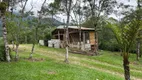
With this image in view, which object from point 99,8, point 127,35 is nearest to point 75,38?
point 99,8

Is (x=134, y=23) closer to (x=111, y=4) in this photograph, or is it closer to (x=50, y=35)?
(x=111, y=4)

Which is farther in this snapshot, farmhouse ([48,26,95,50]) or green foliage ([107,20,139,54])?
farmhouse ([48,26,95,50])

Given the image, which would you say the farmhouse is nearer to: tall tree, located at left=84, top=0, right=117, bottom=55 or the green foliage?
tall tree, located at left=84, top=0, right=117, bottom=55

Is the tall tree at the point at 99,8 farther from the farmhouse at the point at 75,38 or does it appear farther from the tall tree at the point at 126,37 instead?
the tall tree at the point at 126,37

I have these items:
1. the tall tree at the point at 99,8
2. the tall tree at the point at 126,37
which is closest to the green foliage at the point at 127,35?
the tall tree at the point at 126,37

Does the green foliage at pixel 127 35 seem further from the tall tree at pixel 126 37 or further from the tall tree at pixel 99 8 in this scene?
the tall tree at pixel 99 8

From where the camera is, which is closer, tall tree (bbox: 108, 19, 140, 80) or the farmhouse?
tall tree (bbox: 108, 19, 140, 80)

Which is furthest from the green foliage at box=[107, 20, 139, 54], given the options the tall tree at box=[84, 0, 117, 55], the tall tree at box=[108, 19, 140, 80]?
the tall tree at box=[84, 0, 117, 55]

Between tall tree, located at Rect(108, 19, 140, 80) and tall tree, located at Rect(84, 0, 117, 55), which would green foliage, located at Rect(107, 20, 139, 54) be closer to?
tall tree, located at Rect(108, 19, 140, 80)

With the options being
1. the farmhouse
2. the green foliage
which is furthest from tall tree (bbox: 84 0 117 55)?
the green foliage

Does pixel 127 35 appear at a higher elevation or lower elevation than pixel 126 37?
higher

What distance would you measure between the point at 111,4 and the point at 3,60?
20.5 metres

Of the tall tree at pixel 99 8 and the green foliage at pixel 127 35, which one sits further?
the tall tree at pixel 99 8

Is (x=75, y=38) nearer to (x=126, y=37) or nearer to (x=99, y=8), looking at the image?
(x=99, y=8)
